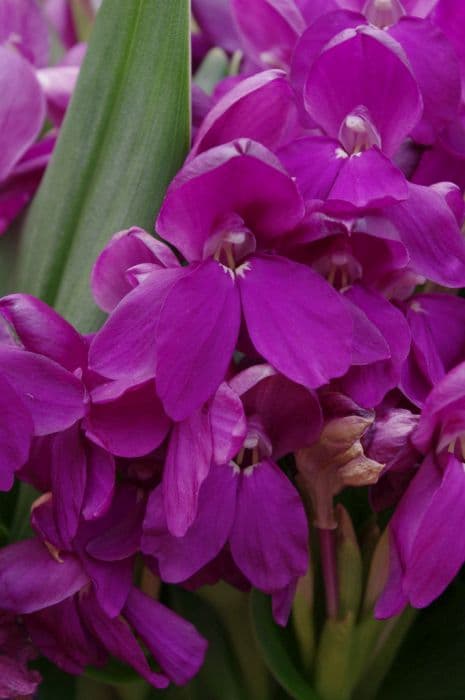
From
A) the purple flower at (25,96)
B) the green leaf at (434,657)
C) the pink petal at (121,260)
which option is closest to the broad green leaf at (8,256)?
the purple flower at (25,96)

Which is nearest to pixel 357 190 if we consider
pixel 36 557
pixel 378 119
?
pixel 378 119

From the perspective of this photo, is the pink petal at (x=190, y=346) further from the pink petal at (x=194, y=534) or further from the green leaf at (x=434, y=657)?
the green leaf at (x=434, y=657)

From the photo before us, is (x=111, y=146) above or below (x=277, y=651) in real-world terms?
above

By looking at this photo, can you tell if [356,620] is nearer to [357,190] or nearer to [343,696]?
[343,696]

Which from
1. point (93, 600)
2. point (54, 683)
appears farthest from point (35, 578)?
point (54, 683)

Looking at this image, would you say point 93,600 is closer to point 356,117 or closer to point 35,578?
point 35,578

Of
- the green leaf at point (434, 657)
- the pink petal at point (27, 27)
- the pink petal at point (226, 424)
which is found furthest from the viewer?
the pink petal at point (27, 27)
